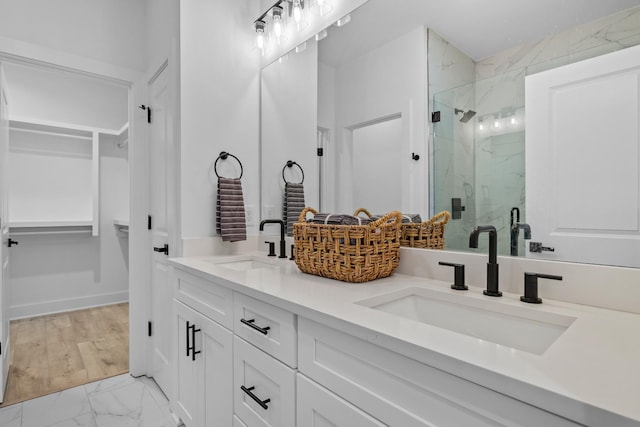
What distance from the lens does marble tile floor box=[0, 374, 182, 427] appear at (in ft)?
5.79

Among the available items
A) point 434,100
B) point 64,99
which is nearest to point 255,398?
point 434,100

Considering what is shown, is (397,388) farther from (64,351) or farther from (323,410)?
(64,351)

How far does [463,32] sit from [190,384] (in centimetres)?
186

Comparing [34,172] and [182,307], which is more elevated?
[34,172]

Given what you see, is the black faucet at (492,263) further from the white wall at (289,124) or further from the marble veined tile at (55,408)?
the marble veined tile at (55,408)

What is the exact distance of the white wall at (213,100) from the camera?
180cm

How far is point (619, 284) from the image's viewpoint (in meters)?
0.81

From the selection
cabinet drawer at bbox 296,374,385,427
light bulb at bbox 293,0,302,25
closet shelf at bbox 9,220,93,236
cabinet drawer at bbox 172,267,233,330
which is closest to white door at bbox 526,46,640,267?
cabinet drawer at bbox 296,374,385,427

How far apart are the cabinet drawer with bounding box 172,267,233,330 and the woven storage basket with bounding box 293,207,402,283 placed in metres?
0.34

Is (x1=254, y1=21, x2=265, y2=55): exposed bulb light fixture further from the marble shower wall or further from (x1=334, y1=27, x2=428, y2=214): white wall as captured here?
the marble shower wall

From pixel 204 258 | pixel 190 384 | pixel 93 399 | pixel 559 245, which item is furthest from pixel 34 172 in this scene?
pixel 559 245

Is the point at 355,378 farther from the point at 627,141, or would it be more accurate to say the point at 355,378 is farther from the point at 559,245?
the point at 627,141

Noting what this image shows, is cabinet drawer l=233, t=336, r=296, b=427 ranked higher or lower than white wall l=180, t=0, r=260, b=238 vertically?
lower

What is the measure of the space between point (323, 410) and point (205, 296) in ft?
2.58
